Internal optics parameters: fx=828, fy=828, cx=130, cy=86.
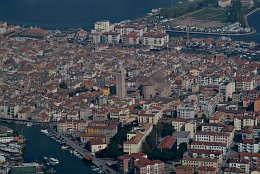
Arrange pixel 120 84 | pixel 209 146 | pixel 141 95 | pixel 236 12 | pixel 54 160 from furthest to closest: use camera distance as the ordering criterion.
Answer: pixel 236 12
pixel 141 95
pixel 120 84
pixel 209 146
pixel 54 160

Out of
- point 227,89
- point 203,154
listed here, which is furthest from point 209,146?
point 227,89

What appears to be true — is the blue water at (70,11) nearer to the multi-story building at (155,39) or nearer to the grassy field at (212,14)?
the grassy field at (212,14)

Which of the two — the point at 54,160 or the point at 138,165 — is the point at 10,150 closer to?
the point at 54,160

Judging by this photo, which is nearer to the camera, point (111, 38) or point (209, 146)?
point (209, 146)

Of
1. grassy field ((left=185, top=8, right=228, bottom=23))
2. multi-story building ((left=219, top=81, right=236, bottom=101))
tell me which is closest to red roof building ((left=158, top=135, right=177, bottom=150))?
multi-story building ((left=219, top=81, right=236, bottom=101))

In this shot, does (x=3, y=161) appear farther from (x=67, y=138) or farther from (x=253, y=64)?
(x=253, y=64)

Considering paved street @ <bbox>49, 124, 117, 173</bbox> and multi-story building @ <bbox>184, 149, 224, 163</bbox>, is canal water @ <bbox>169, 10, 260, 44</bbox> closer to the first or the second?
paved street @ <bbox>49, 124, 117, 173</bbox>

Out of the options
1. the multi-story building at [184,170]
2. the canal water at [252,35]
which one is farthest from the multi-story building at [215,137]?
the canal water at [252,35]
